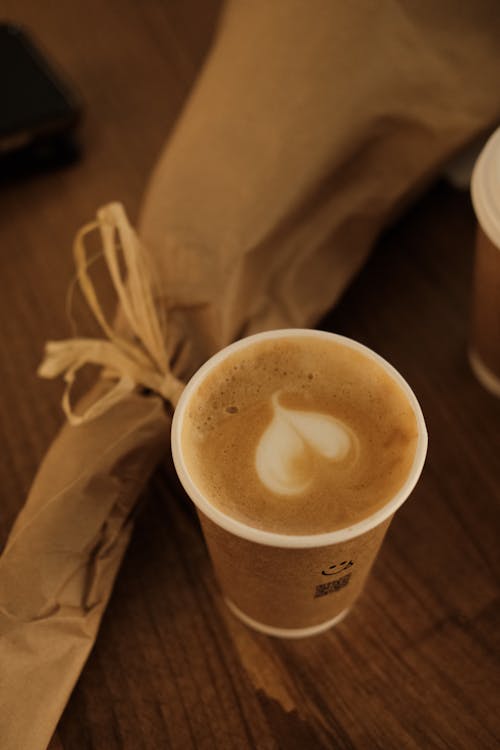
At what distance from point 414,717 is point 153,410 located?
0.26 meters

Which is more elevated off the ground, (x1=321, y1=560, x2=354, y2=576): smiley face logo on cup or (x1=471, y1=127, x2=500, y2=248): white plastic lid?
(x1=471, y1=127, x2=500, y2=248): white plastic lid

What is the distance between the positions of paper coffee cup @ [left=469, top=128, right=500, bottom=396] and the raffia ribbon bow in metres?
0.23

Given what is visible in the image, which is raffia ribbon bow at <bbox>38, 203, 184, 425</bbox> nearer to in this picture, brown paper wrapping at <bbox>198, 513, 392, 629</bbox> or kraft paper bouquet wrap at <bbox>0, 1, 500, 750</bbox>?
kraft paper bouquet wrap at <bbox>0, 1, 500, 750</bbox>

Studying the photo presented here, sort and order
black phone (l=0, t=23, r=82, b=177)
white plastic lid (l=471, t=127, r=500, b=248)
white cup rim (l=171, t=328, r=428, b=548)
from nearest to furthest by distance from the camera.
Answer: white cup rim (l=171, t=328, r=428, b=548) < white plastic lid (l=471, t=127, r=500, b=248) < black phone (l=0, t=23, r=82, b=177)

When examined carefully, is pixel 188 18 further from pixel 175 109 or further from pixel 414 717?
pixel 414 717

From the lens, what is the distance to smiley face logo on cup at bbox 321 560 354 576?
0.45 metres

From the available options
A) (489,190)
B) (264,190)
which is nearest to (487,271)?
(489,190)

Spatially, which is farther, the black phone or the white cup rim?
the black phone

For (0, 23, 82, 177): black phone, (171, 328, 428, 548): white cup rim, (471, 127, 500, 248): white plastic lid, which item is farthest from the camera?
(0, 23, 82, 177): black phone

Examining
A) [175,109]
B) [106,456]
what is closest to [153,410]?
[106,456]

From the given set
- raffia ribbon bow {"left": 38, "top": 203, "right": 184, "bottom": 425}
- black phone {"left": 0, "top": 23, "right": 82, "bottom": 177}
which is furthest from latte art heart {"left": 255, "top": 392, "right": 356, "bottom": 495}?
black phone {"left": 0, "top": 23, "right": 82, "bottom": 177}

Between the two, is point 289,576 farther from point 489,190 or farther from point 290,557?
point 489,190

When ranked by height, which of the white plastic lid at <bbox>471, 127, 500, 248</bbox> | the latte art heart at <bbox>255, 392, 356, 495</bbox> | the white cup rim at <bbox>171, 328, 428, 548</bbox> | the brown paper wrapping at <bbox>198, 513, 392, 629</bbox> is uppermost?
the white plastic lid at <bbox>471, 127, 500, 248</bbox>

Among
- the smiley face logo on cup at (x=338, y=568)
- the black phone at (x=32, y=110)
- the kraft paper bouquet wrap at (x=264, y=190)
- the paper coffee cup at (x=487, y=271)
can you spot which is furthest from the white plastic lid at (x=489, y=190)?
the black phone at (x=32, y=110)
